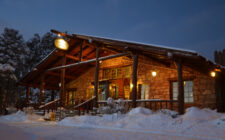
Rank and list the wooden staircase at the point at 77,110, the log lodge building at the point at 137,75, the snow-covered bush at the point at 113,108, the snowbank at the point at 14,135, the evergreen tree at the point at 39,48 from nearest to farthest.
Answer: the snowbank at the point at 14,135, the log lodge building at the point at 137,75, the snow-covered bush at the point at 113,108, the wooden staircase at the point at 77,110, the evergreen tree at the point at 39,48

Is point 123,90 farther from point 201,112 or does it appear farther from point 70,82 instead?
point 201,112

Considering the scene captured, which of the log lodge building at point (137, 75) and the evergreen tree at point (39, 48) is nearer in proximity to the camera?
the log lodge building at point (137, 75)

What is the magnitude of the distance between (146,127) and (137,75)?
25.0 ft

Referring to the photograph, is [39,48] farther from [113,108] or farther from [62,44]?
[113,108]

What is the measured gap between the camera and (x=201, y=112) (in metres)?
7.92

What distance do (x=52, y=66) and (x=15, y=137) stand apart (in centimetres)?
1442

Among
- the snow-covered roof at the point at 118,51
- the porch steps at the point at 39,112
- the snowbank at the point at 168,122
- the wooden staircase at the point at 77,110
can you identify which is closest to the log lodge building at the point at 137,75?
the snow-covered roof at the point at 118,51

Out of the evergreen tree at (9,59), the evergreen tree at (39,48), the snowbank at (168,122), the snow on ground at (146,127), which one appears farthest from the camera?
the evergreen tree at (39,48)

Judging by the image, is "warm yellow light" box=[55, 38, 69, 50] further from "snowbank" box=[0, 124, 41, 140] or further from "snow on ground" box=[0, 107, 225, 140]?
"snowbank" box=[0, 124, 41, 140]

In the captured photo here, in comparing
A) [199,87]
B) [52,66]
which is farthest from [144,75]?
[52,66]

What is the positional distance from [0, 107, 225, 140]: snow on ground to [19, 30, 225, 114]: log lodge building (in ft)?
3.80

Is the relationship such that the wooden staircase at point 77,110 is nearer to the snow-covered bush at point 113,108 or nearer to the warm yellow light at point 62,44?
the snow-covered bush at point 113,108

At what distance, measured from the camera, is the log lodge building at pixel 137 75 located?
9.61m

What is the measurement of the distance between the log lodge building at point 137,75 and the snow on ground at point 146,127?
1158mm
